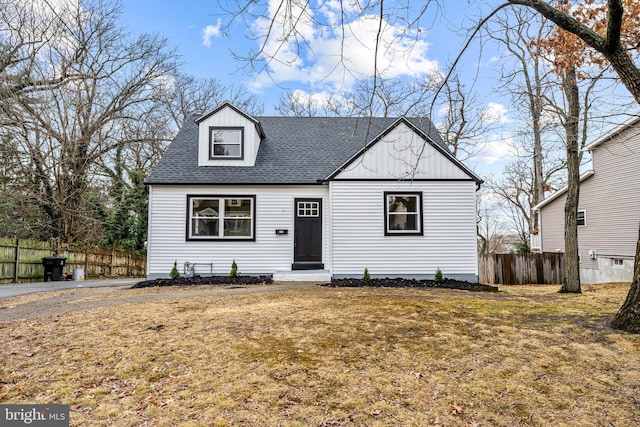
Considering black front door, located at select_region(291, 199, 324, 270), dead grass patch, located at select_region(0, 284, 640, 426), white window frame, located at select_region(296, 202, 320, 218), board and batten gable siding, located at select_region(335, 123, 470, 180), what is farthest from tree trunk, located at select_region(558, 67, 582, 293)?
white window frame, located at select_region(296, 202, 320, 218)

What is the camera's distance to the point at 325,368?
3.76 metres

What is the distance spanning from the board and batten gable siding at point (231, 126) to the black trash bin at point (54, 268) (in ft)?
23.2

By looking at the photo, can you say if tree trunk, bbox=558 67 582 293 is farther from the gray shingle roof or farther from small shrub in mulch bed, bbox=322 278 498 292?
the gray shingle roof

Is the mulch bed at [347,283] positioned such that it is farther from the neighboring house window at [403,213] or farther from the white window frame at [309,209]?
the white window frame at [309,209]

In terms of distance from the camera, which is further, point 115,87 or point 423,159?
point 115,87

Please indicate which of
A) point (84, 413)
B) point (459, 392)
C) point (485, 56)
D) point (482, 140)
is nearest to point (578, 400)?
point (459, 392)

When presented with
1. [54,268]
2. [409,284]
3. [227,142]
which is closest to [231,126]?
[227,142]

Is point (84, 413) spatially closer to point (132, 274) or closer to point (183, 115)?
point (132, 274)

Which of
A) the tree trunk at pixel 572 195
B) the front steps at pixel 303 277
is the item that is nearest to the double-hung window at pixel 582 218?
the tree trunk at pixel 572 195

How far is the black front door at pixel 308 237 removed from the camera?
488 inches

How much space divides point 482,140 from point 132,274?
21.7m

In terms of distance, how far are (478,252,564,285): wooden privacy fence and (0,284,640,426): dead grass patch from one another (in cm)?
1202

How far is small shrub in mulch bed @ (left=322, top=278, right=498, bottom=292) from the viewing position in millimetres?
10109

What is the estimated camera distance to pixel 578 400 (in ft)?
10.5
